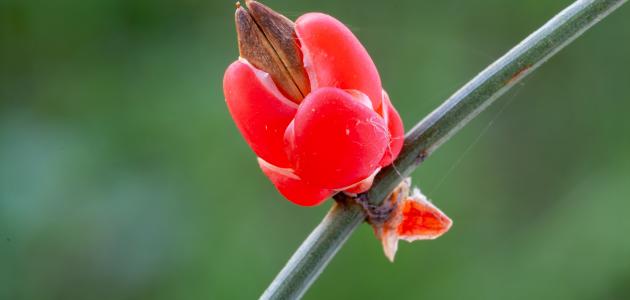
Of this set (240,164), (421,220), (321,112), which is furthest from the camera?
(240,164)

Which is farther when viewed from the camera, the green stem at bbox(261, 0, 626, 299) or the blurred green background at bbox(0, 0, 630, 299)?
the blurred green background at bbox(0, 0, 630, 299)

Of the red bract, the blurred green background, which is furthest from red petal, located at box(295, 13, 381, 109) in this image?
the blurred green background

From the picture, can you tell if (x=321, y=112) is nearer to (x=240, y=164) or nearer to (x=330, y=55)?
(x=330, y=55)

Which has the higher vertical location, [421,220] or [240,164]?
[421,220]

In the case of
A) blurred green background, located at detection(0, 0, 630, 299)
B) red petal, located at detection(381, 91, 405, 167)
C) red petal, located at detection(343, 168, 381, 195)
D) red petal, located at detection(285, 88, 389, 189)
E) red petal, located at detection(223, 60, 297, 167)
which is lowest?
blurred green background, located at detection(0, 0, 630, 299)

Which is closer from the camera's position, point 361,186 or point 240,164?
point 361,186

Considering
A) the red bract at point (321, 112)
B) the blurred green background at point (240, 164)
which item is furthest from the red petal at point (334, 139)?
the blurred green background at point (240, 164)

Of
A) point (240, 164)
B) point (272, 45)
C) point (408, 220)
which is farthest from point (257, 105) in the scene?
point (240, 164)

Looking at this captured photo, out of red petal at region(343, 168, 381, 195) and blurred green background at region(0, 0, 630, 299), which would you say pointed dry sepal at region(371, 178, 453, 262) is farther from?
blurred green background at region(0, 0, 630, 299)
